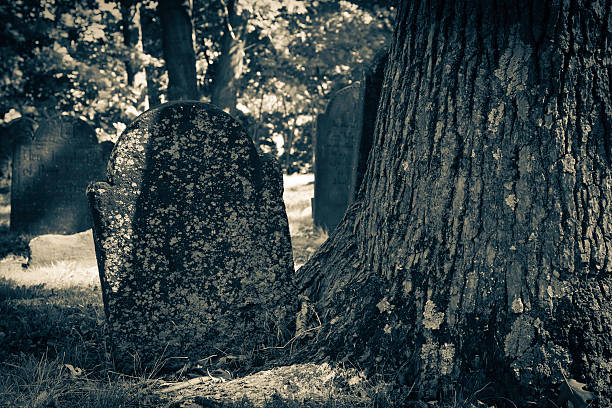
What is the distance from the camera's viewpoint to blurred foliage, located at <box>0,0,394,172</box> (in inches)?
Answer: 382

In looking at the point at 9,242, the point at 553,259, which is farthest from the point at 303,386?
the point at 9,242

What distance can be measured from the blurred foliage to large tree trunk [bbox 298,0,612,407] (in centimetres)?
895

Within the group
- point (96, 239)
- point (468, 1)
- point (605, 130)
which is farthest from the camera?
point (96, 239)

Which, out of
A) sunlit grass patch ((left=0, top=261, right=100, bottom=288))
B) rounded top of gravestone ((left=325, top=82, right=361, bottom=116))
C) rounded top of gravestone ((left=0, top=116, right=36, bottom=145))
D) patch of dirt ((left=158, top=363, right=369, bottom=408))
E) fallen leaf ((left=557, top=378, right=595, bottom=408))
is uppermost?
rounded top of gravestone ((left=325, top=82, right=361, bottom=116))

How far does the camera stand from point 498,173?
221 centimetres

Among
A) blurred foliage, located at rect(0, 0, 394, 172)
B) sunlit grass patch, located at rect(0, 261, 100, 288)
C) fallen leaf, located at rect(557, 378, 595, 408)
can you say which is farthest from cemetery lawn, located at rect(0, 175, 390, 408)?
blurred foliage, located at rect(0, 0, 394, 172)

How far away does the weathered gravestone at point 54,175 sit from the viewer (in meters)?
6.79

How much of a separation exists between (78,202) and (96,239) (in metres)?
4.85

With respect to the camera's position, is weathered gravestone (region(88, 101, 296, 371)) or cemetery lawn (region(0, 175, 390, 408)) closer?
cemetery lawn (region(0, 175, 390, 408))

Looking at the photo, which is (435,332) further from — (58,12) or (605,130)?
(58,12)

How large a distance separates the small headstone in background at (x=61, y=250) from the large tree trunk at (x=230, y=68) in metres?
6.47

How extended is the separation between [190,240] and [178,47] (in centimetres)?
899

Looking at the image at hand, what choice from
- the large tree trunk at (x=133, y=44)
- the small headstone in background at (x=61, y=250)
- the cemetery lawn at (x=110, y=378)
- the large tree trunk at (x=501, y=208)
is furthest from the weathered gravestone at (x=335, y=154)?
the large tree trunk at (x=133, y=44)

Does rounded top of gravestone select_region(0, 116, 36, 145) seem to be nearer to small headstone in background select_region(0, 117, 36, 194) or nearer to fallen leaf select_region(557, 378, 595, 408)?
small headstone in background select_region(0, 117, 36, 194)
